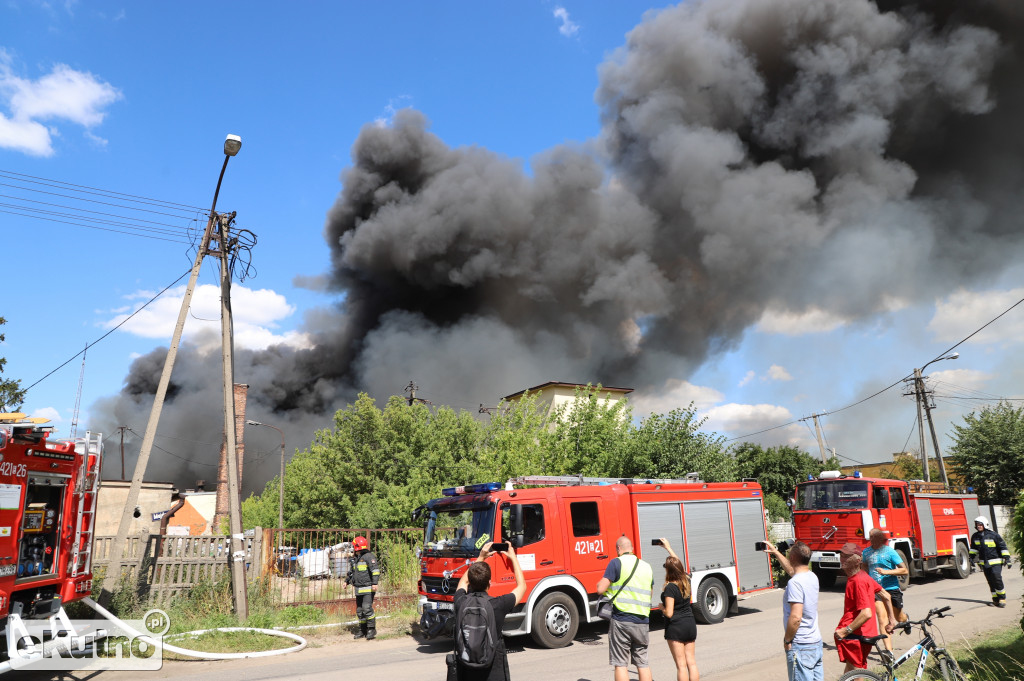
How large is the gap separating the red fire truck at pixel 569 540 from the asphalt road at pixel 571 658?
15.8 inches

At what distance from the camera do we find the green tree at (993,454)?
2648cm

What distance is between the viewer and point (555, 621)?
8.78 meters

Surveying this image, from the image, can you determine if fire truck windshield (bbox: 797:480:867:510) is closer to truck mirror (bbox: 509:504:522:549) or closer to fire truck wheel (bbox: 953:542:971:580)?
fire truck wheel (bbox: 953:542:971:580)

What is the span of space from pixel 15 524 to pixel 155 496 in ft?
107

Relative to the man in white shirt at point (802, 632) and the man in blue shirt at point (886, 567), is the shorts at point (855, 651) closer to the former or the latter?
the man in white shirt at point (802, 632)

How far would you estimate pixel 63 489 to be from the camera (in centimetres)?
800

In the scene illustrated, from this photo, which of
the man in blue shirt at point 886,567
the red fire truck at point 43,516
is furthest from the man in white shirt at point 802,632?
the red fire truck at point 43,516

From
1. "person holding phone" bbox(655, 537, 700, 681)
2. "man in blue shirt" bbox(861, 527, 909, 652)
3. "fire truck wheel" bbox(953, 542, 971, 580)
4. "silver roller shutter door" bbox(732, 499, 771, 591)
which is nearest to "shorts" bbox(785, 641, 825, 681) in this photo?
"person holding phone" bbox(655, 537, 700, 681)

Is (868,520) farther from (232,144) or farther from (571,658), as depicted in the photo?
(232,144)

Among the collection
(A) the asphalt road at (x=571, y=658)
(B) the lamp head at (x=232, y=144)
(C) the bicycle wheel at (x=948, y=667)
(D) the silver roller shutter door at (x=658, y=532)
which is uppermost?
(B) the lamp head at (x=232, y=144)

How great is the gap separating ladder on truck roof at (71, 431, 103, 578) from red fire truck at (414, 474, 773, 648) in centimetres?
430

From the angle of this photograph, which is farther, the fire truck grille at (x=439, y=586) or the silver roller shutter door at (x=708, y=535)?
the silver roller shutter door at (x=708, y=535)

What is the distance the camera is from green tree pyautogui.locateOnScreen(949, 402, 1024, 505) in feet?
86.9

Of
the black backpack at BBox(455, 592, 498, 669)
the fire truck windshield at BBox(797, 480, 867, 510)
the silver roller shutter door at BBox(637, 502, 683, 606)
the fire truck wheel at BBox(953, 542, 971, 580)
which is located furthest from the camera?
the fire truck wheel at BBox(953, 542, 971, 580)
